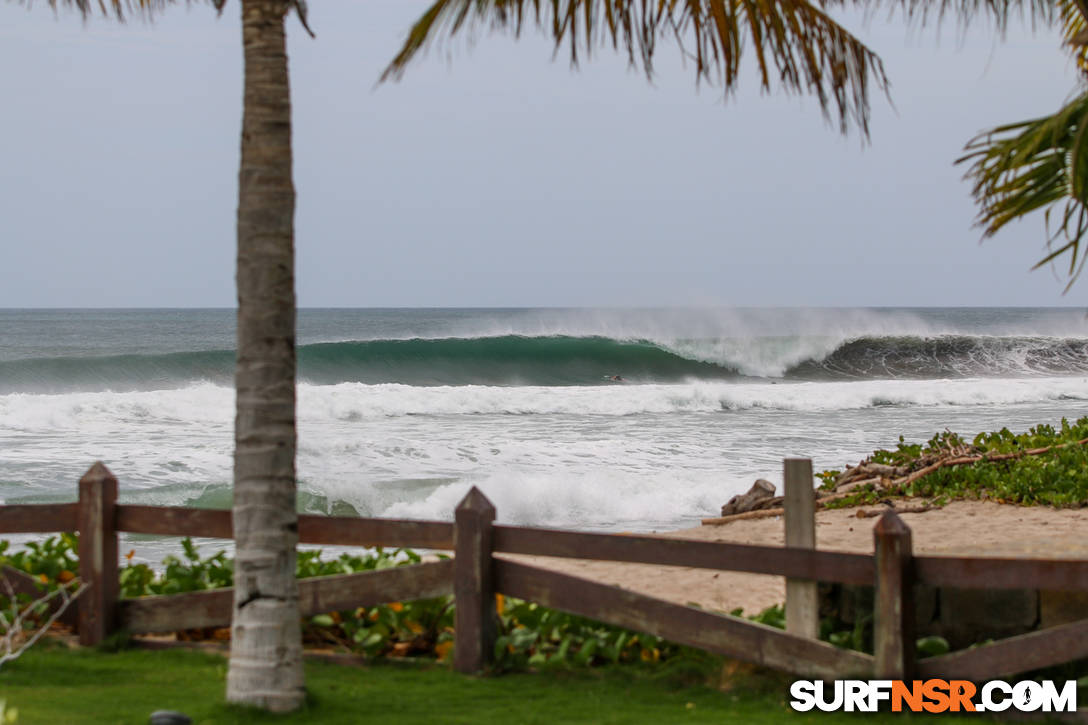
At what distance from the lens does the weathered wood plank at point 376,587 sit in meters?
4.97

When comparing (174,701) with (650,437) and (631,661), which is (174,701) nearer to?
(631,661)

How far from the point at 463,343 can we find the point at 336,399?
15.0 meters

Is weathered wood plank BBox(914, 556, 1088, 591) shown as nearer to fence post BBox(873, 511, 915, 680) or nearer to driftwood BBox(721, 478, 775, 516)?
fence post BBox(873, 511, 915, 680)

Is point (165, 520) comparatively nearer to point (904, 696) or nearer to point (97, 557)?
point (97, 557)

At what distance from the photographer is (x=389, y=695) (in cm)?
459

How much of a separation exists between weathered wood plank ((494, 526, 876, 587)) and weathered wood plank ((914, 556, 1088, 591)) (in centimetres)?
24

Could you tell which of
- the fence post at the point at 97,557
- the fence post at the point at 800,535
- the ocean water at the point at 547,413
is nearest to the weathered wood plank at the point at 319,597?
the fence post at the point at 97,557

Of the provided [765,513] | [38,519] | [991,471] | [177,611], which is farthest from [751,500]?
[38,519]

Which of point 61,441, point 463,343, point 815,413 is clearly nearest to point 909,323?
point 463,343

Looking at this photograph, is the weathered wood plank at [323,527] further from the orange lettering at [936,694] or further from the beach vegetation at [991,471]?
the beach vegetation at [991,471]

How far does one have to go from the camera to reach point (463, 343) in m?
40.5

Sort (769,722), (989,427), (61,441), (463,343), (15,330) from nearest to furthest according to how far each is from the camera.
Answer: (769,722) < (61,441) < (989,427) < (463,343) < (15,330)

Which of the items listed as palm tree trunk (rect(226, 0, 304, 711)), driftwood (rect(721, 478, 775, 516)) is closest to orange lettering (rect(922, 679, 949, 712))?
palm tree trunk (rect(226, 0, 304, 711))

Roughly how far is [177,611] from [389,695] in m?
1.43
